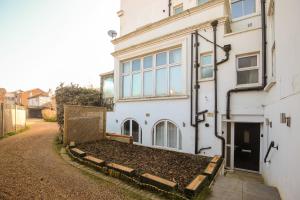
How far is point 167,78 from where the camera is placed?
35.0 feet

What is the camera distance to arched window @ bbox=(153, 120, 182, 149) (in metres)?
9.77

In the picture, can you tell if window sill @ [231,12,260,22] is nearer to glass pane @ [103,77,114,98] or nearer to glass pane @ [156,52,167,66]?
glass pane @ [156,52,167,66]


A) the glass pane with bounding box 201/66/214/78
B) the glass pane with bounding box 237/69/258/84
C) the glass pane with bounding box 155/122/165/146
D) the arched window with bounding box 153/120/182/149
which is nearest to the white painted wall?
the glass pane with bounding box 237/69/258/84

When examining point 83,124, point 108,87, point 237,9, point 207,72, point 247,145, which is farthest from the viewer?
point 108,87

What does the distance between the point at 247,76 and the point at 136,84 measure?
662cm

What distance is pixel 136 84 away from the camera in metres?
12.3

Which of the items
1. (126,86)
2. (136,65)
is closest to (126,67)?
(136,65)

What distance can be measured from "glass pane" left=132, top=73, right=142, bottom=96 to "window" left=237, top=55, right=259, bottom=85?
19.4 ft

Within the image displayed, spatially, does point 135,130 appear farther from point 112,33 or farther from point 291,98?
point 291,98

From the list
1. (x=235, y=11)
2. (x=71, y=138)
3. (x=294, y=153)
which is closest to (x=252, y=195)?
(x=294, y=153)

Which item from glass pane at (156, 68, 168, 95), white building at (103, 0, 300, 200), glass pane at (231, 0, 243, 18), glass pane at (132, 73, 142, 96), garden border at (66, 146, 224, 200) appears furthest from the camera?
glass pane at (132, 73, 142, 96)

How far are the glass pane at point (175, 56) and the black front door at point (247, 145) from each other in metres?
4.51

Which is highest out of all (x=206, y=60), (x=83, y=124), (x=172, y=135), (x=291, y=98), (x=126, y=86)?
(x=206, y=60)

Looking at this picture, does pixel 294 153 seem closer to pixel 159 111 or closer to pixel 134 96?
pixel 159 111
